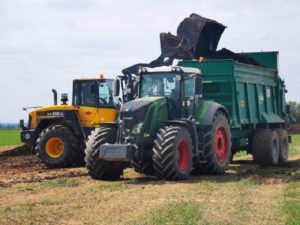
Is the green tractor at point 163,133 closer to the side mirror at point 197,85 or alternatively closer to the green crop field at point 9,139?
the side mirror at point 197,85

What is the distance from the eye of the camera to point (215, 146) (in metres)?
14.2

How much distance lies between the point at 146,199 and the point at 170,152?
2.42 metres

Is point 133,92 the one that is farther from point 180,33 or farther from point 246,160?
point 246,160

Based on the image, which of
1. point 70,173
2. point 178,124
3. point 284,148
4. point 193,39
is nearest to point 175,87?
point 178,124

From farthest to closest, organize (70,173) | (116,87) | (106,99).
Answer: (106,99) → (70,173) → (116,87)

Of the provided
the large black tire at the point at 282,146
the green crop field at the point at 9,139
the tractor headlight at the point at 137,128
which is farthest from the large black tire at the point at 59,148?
the green crop field at the point at 9,139

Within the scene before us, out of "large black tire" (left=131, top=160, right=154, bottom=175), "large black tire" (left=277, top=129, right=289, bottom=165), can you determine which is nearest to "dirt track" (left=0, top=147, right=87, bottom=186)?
"large black tire" (left=131, top=160, right=154, bottom=175)

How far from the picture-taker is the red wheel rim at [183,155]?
12.9 metres

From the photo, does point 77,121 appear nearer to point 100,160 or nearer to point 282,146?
point 100,160

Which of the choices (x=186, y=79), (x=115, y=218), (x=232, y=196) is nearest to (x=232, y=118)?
(x=186, y=79)

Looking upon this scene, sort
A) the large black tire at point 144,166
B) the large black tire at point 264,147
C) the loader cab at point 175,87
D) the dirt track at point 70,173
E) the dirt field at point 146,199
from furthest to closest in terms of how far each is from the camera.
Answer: the large black tire at point 264,147 → the loader cab at point 175,87 → the dirt track at point 70,173 → the large black tire at point 144,166 → the dirt field at point 146,199

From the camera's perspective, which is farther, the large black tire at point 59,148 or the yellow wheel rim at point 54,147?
the yellow wheel rim at point 54,147

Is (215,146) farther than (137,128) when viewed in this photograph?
Yes

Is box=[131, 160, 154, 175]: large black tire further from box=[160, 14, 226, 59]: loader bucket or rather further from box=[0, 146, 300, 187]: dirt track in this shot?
box=[160, 14, 226, 59]: loader bucket
